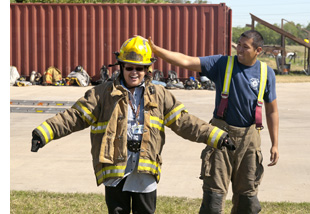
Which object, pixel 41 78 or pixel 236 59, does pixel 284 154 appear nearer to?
pixel 236 59

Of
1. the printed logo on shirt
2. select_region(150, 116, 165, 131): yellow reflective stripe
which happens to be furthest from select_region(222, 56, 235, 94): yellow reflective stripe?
select_region(150, 116, 165, 131): yellow reflective stripe

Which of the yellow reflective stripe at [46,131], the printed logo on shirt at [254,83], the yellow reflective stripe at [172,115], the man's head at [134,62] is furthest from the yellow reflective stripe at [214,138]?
the yellow reflective stripe at [46,131]

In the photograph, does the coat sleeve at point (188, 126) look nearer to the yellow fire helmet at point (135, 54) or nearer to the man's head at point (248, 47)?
the yellow fire helmet at point (135, 54)

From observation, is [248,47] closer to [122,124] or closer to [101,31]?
[122,124]

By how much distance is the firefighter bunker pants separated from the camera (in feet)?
16.0

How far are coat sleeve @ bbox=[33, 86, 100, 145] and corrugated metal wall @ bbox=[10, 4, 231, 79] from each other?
18.2 meters

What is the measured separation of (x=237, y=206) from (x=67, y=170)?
334 centimetres

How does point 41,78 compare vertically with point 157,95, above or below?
below

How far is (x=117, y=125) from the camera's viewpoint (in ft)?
13.9

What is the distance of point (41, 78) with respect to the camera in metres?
22.9

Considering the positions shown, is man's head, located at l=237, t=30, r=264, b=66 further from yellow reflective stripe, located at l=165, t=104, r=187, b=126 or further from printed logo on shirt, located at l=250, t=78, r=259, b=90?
yellow reflective stripe, located at l=165, t=104, r=187, b=126

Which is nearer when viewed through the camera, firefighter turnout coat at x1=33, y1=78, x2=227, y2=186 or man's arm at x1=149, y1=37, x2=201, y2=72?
firefighter turnout coat at x1=33, y1=78, x2=227, y2=186

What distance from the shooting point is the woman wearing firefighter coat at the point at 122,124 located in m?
4.20

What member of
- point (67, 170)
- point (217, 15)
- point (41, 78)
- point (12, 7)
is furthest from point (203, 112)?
point (12, 7)
